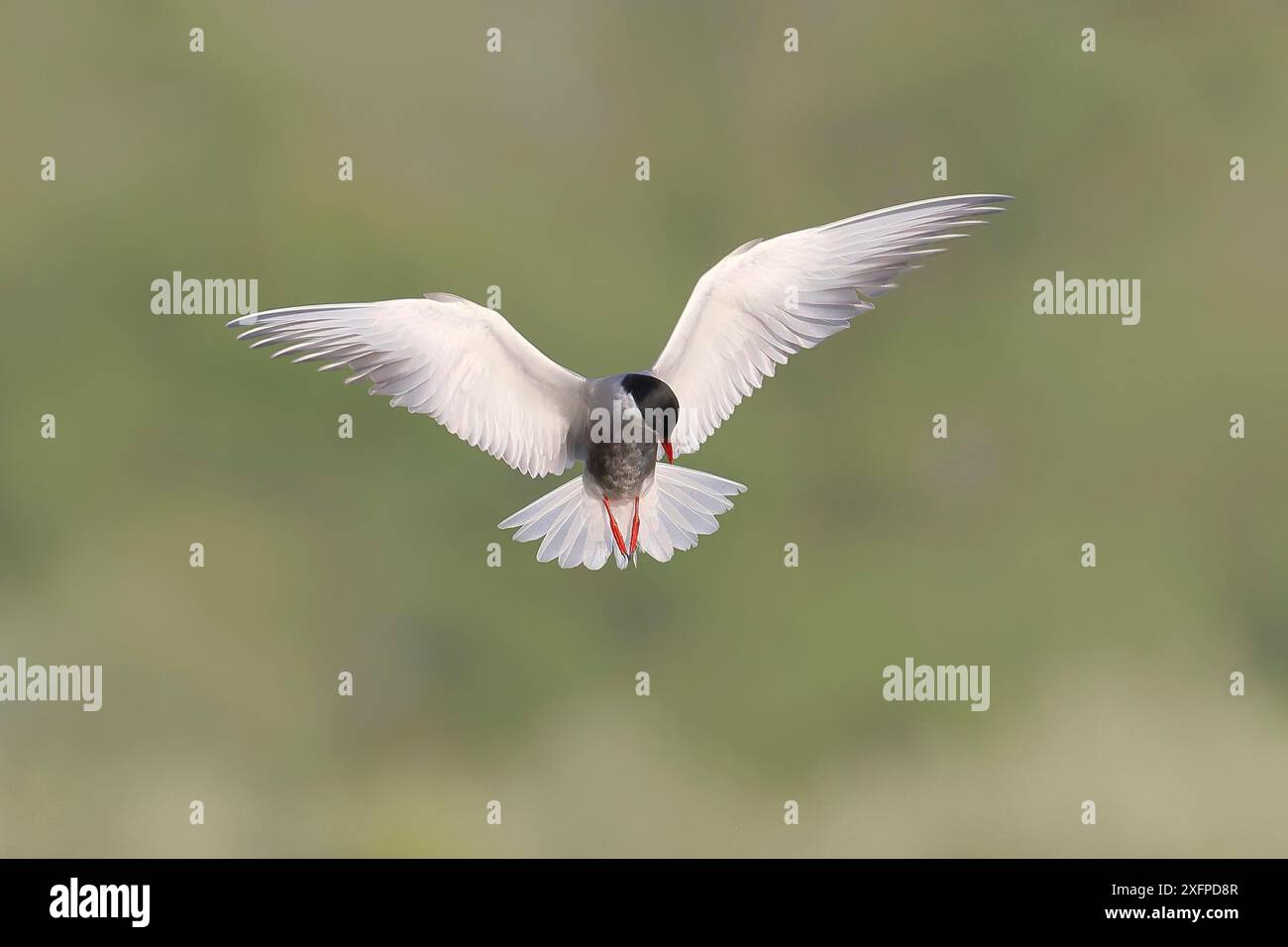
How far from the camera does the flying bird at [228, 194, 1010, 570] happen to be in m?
4.03

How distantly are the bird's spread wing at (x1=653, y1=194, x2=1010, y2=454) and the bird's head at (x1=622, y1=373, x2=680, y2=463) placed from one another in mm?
271

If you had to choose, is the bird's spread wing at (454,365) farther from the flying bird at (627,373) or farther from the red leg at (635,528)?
the red leg at (635,528)

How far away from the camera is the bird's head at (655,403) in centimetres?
398

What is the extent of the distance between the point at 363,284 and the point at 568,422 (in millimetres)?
6433

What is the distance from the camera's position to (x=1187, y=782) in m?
9.84

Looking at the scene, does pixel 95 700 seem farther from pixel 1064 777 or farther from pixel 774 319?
pixel 774 319

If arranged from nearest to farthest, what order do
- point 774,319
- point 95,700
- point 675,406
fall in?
point 675,406 < point 774,319 < point 95,700

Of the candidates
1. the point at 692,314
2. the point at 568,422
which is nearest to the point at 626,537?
the point at 568,422

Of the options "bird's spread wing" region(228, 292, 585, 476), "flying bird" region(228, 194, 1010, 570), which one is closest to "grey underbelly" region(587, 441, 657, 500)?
"flying bird" region(228, 194, 1010, 570)

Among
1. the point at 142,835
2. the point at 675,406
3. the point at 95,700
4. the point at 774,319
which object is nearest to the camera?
the point at 675,406

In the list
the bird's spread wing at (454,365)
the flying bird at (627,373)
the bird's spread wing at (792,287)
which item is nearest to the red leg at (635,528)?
the flying bird at (627,373)

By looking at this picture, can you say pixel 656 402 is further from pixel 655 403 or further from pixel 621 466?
pixel 621 466

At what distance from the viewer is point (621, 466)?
411 cm

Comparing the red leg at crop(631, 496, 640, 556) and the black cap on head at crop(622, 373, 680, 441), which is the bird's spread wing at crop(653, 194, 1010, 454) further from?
the red leg at crop(631, 496, 640, 556)
